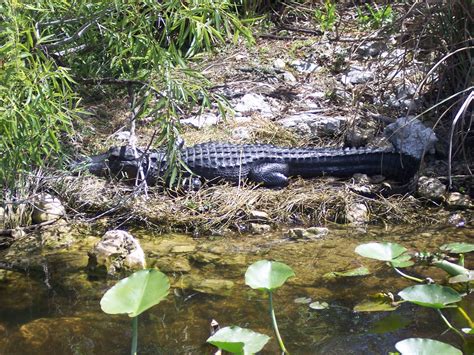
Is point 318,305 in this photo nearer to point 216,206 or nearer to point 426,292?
point 426,292

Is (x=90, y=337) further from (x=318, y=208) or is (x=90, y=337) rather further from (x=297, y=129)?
(x=297, y=129)

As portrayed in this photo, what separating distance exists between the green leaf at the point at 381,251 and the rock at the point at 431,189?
1812 millimetres

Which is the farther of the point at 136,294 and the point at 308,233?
the point at 308,233

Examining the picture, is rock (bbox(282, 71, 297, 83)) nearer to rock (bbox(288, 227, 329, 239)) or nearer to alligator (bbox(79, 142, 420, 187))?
alligator (bbox(79, 142, 420, 187))

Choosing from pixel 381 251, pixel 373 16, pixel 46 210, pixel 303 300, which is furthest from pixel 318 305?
pixel 373 16

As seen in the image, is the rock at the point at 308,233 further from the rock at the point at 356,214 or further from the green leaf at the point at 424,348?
the green leaf at the point at 424,348

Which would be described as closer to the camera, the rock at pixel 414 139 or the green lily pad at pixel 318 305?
the green lily pad at pixel 318 305

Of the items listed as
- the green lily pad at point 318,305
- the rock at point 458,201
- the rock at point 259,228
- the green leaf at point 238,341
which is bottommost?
the rock at point 259,228

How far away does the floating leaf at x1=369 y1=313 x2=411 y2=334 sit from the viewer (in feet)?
10.9

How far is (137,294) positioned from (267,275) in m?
0.58

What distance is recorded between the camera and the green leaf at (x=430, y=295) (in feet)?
9.71

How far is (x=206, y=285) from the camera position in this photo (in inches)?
158

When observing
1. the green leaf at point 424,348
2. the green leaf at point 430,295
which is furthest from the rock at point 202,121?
the green leaf at point 424,348

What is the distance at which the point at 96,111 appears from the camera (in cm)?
672
